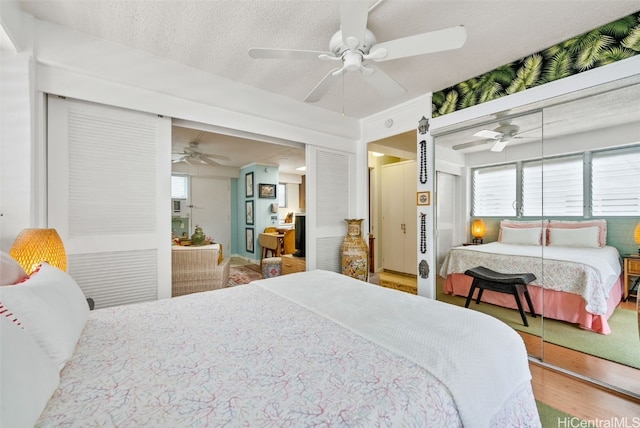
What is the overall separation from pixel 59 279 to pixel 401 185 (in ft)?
15.7

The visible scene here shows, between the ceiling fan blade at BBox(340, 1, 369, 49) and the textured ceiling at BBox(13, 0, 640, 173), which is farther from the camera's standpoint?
the textured ceiling at BBox(13, 0, 640, 173)

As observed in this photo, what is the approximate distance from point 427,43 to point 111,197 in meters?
2.63

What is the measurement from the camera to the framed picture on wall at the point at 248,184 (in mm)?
6520

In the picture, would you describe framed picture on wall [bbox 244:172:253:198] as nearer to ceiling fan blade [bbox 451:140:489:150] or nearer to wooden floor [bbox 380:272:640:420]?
ceiling fan blade [bbox 451:140:489:150]

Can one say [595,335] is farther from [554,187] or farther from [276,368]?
[276,368]

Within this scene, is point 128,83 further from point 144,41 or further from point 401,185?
point 401,185

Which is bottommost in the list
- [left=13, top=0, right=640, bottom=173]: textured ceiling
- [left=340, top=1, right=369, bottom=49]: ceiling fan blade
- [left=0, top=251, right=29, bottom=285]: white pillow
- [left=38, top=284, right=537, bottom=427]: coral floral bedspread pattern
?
[left=38, top=284, right=537, bottom=427]: coral floral bedspread pattern

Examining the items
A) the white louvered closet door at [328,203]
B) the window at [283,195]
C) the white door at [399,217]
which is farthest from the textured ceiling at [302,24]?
the window at [283,195]

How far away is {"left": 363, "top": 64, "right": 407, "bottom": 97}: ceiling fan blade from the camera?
1954 mm

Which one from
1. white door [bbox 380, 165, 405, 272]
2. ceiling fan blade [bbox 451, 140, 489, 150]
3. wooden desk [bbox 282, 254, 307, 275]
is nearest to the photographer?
ceiling fan blade [bbox 451, 140, 489, 150]

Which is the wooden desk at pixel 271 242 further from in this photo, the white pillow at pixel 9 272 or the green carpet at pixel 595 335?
the white pillow at pixel 9 272

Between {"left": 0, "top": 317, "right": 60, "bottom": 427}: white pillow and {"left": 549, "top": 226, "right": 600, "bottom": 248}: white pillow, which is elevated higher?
{"left": 549, "top": 226, "right": 600, "bottom": 248}: white pillow

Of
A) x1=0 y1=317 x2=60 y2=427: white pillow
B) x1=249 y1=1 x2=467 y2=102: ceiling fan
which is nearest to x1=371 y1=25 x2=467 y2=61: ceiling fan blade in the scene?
x1=249 y1=1 x2=467 y2=102: ceiling fan

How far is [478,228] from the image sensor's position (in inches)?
110
